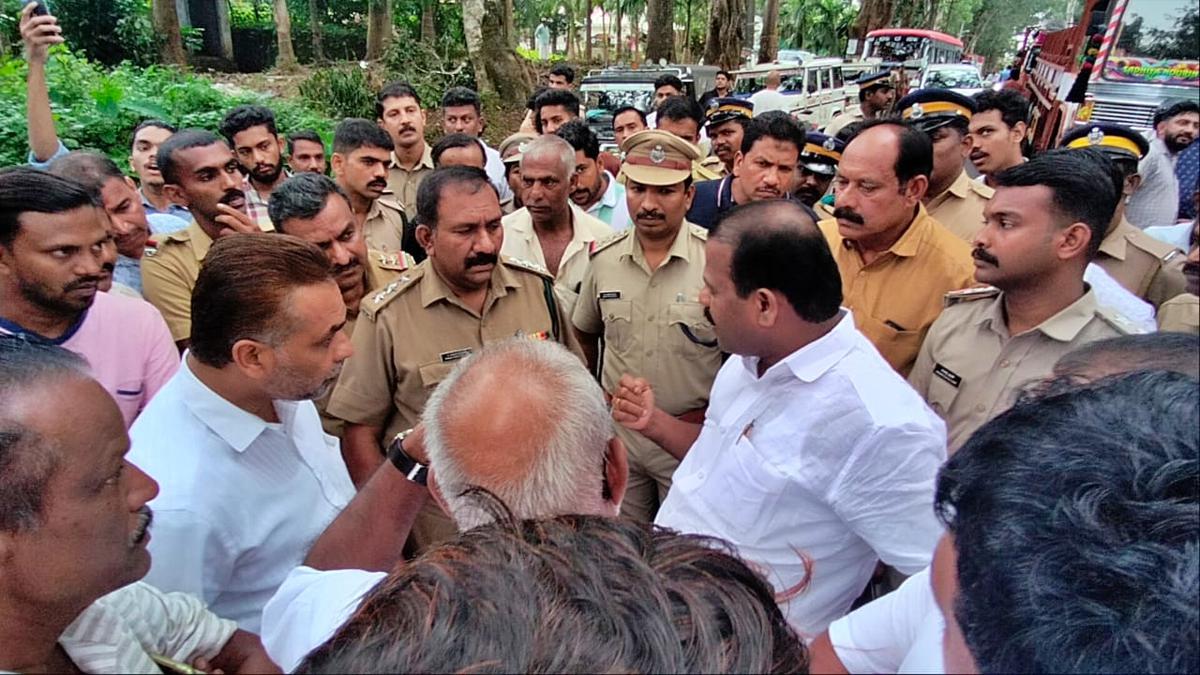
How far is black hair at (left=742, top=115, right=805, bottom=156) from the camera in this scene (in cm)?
391

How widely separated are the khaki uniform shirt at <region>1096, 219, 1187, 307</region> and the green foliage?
31.6ft

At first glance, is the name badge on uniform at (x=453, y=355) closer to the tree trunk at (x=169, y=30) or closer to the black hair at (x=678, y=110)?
the black hair at (x=678, y=110)

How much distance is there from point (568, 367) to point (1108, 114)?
9.51m

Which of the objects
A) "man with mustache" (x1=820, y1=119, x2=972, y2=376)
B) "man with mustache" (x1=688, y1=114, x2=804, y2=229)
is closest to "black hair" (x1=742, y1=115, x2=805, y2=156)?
"man with mustache" (x1=688, y1=114, x2=804, y2=229)

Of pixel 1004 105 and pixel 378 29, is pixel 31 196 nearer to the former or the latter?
pixel 1004 105

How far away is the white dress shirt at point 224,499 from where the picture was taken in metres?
1.55

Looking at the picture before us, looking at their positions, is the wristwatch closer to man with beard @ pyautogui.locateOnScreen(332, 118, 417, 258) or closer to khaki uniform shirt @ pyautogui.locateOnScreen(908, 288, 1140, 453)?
khaki uniform shirt @ pyautogui.locateOnScreen(908, 288, 1140, 453)

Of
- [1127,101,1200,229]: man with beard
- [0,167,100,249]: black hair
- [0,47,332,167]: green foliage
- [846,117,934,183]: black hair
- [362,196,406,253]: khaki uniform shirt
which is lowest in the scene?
[0,47,332,167]: green foliage

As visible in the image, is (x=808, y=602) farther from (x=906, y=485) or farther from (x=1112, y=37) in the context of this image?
(x=1112, y=37)

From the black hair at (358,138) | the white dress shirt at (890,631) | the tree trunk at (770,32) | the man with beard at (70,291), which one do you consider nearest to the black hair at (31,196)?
the man with beard at (70,291)

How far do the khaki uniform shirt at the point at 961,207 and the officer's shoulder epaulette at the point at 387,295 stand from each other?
2.73 meters

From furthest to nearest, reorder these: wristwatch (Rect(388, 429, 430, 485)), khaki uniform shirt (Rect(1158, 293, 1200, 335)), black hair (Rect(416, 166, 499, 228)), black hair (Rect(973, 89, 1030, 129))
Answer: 1. black hair (Rect(973, 89, 1030, 129))
2. black hair (Rect(416, 166, 499, 228))
3. khaki uniform shirt (Rect(1158, 293, 1200, 335))
4. wristwatch (Rect(388, 429, 430, 485))

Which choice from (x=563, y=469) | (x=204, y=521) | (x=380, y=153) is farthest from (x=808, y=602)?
(x=380, y=153)

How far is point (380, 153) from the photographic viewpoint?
422 cm
